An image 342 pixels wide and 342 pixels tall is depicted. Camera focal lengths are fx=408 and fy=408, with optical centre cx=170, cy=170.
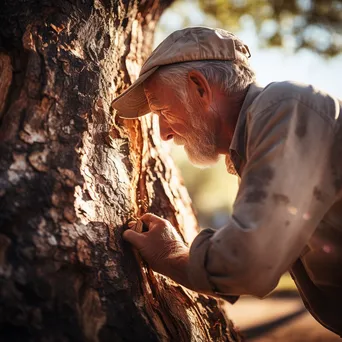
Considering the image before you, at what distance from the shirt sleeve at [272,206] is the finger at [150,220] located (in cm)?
45

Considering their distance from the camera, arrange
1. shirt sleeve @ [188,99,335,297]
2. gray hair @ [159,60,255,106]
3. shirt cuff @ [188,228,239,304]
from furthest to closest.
Result: gray hair @ [159,60,255,106] < shirt cuff @ [188,228,239,304] < shirt sleeve @ [188,99,335,297]

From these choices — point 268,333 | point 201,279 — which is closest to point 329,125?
point 201,279

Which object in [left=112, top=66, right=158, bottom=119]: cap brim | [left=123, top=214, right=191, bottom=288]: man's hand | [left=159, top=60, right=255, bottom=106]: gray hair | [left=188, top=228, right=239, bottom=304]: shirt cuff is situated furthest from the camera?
[left=112, top=66, right=158, bottom=119]: cap brim

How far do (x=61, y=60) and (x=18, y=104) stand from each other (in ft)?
1.05

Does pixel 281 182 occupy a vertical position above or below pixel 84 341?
above

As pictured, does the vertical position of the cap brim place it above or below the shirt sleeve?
above

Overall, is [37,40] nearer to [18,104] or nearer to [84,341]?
[18,104]

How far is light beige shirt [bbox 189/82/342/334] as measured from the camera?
1.45m

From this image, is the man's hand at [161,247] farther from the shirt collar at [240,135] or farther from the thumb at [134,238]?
the shirt collar at [240,135]

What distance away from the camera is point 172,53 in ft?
6.68

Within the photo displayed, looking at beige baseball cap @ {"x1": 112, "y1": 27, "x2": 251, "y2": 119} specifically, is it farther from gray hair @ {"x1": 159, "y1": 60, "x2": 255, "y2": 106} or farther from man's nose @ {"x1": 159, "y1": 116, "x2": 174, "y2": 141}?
man's nose @ {"x1": 159, "y1": 116, "x2": 174, "y2": 141}

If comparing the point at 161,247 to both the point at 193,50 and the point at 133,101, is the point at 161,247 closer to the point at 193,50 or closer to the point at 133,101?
the point at 133,101

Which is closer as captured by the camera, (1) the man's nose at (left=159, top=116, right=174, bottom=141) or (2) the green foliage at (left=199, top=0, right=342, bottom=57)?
(1) the man's nose at (left=159, top=116, right=174, bottom=141)

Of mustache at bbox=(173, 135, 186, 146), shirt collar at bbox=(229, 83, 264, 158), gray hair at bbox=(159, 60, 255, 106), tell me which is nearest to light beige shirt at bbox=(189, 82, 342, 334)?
shirt collar at bbox=(229, 83, 264, 158)
